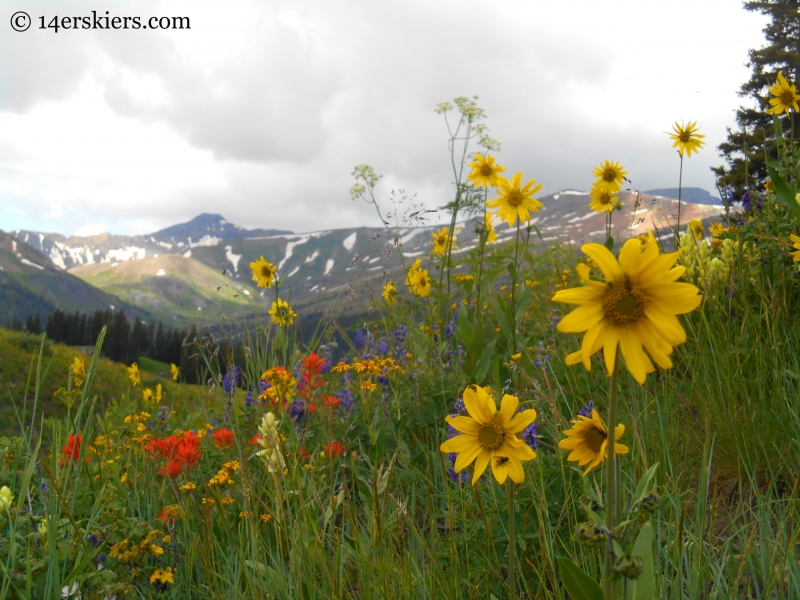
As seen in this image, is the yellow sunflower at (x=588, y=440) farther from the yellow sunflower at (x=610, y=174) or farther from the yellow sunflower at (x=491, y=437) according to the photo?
the yellow sunflower at (x=610, y=174)

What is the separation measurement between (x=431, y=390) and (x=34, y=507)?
2.17 meters

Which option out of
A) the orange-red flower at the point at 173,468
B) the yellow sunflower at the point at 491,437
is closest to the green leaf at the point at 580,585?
the yellow sunflower at the point at 491,437

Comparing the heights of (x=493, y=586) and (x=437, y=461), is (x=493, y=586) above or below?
below

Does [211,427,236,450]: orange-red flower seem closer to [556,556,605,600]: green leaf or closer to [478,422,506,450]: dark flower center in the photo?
[478,422,506,450]: dark flower center

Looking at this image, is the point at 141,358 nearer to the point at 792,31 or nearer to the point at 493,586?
the point at 792,31

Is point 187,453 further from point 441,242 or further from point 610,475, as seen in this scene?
point 441,242

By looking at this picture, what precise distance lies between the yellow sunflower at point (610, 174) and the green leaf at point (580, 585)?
438 centimetres

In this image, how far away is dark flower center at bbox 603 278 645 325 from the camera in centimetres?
97

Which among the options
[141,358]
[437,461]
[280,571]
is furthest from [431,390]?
[141,358]

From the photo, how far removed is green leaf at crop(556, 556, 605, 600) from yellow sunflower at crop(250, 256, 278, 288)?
12.3 feet

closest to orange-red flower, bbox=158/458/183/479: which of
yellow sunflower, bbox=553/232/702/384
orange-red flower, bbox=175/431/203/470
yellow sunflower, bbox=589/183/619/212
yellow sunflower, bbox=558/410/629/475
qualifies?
orange-red flower, bbox=175/431/203/470

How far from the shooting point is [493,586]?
5.93 ft

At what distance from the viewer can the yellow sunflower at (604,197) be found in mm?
4832

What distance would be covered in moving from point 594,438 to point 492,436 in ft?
0.81
